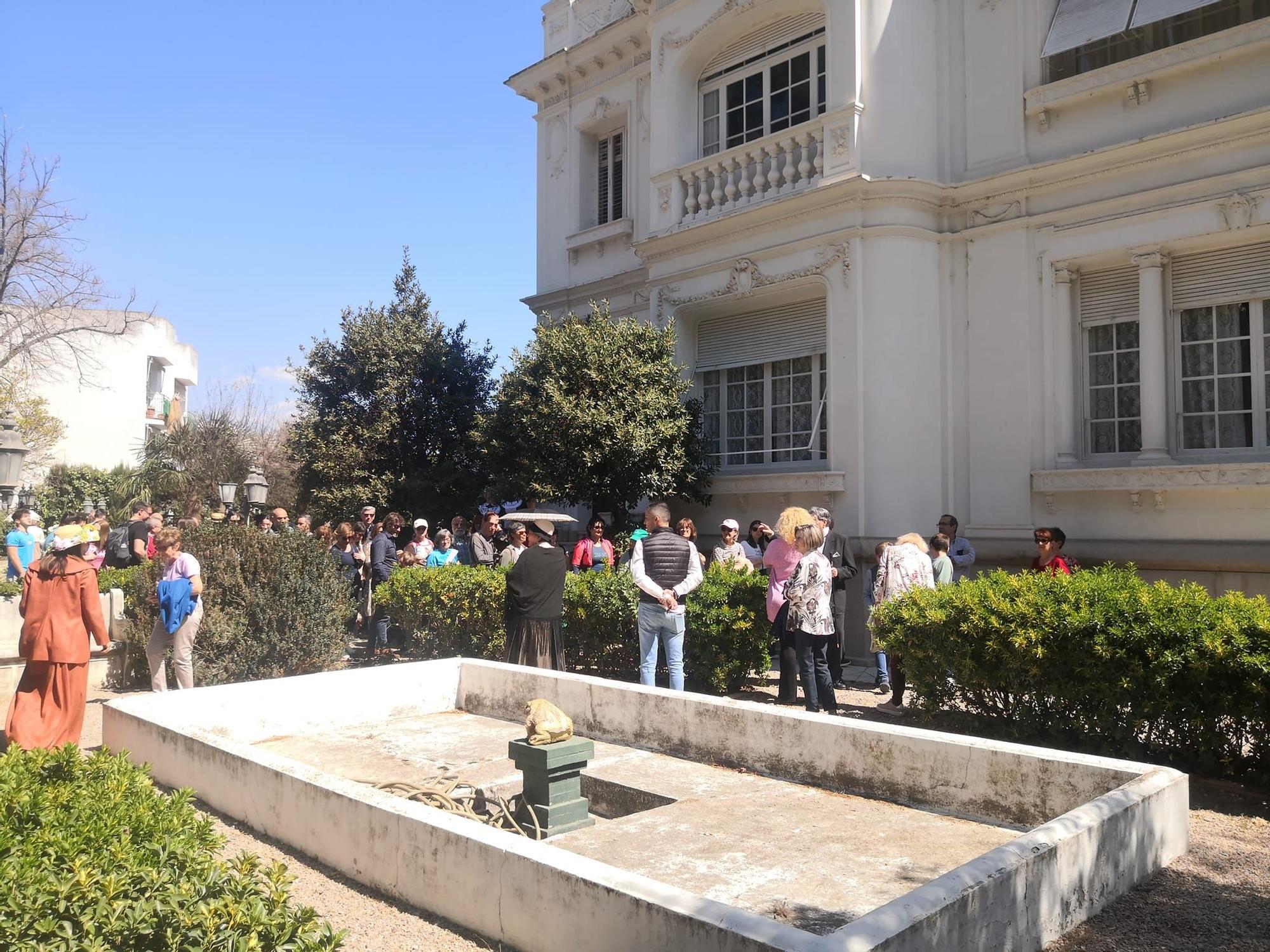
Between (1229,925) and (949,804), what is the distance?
1.48 meters

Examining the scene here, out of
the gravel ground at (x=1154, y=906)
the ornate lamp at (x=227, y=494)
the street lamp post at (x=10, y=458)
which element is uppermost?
the street lamp post at (x=10, y=458)

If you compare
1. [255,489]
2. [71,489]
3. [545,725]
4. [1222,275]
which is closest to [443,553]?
[255,489]

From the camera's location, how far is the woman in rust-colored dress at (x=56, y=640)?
7254 mm

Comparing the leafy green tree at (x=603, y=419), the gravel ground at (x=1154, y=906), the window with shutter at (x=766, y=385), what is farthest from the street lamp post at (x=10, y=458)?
the gravel ground at (x=1154, y=906)

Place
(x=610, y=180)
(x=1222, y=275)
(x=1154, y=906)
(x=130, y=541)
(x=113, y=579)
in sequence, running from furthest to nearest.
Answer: (x=610, y=180)
(x=130, y=541)
(x=113, y=579)
(x=1222, y=275)
(x=1154, y=906)

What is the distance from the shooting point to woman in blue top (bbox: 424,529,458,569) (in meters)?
13.0

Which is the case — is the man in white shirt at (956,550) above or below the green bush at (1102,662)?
above

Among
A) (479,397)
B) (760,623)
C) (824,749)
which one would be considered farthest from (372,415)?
(824,749)

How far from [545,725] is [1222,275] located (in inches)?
367

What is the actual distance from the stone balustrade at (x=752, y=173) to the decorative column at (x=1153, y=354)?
405 cm

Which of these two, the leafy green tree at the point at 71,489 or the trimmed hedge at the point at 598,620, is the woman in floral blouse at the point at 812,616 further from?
the leafy green tree at the point at 71,489

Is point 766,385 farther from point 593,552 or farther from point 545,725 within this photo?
point 545,725

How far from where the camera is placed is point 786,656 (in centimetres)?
888

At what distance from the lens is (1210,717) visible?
5914 mm
